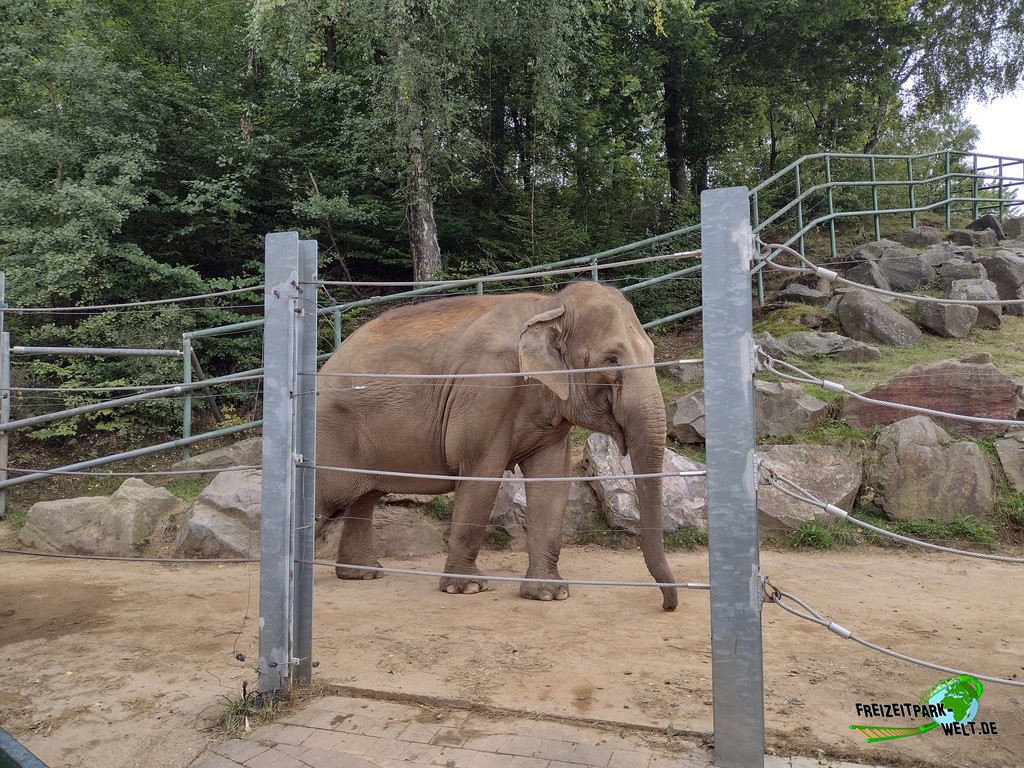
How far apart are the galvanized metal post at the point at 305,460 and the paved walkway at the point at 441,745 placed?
0.36 m

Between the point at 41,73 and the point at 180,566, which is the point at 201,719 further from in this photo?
the point at 41,73

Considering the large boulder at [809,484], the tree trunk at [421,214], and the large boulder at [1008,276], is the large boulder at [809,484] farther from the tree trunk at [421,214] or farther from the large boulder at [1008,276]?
the large boulder at [1008,276]

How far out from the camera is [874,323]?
32.7 ft

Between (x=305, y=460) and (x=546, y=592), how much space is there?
220cm

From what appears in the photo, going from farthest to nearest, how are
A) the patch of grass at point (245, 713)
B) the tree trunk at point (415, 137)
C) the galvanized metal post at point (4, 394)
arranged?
the tree trunk at point (415, 137) → the galvanized metal post at point (4, 394) → the patch of grass at point (245, 713)

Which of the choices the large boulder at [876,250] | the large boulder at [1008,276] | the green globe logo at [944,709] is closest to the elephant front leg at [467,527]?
the green globe logo at [944,709]

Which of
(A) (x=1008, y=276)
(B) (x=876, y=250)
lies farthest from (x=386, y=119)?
(A) (x=1008, y=276)

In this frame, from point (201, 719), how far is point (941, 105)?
21.1 m

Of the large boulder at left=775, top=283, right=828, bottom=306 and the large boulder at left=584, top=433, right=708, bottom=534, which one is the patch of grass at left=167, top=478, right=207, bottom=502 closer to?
the large boulder at left=584, top=433, right=708, bottom=534

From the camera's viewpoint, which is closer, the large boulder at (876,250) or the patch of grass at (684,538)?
the patch of grass at (684,538)

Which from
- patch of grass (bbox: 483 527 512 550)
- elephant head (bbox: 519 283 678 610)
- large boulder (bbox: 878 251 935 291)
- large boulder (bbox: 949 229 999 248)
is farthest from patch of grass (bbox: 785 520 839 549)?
large boulder (bbox: 949 229 999 248)

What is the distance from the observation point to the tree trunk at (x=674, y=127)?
15.4 m

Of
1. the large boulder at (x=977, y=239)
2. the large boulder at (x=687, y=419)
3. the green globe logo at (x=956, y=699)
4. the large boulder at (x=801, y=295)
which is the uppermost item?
the large boulder at (x=977, y=239)

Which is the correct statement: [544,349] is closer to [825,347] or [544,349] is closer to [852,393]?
[852,393]
